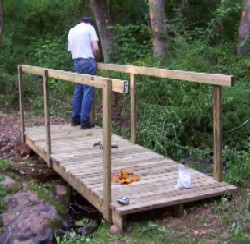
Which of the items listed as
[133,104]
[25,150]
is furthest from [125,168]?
[25,150]

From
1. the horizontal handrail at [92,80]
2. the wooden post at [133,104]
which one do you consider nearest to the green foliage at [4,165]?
the horizontal handrail at [92,80]

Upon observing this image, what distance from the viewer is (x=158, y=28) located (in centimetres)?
1056

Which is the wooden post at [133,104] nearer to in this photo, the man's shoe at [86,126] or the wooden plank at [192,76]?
the wooden plank at [192,76]

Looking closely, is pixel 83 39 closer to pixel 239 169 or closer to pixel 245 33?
pixel 239 169

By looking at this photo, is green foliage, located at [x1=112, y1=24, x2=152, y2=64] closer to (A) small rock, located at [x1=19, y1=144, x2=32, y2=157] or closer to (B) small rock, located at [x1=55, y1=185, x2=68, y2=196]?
(A) small rock, located at [x1=19, y1=144, x2=32, y2=157]

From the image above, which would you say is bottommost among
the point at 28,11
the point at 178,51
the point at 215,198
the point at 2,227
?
the point at 2,227

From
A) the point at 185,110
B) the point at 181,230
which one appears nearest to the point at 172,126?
the point at 185,110

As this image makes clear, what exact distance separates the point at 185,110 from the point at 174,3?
7923 mm

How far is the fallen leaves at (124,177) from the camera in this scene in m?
5.36

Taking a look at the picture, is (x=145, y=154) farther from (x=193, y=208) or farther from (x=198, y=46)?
(x=198, y=46)

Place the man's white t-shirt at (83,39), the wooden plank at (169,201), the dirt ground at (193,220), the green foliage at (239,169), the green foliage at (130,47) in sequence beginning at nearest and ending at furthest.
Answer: the dirt ground at (193,220)
the wooden plank at (169,201)
the green foliage at (239,169)
the man's white t-shirt at (83,39)
the green foliage at (130,47)

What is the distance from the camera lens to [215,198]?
5102 mm

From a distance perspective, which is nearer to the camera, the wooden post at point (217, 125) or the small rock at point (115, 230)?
the small rock at point (115, 230)

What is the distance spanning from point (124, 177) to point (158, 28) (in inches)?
230
